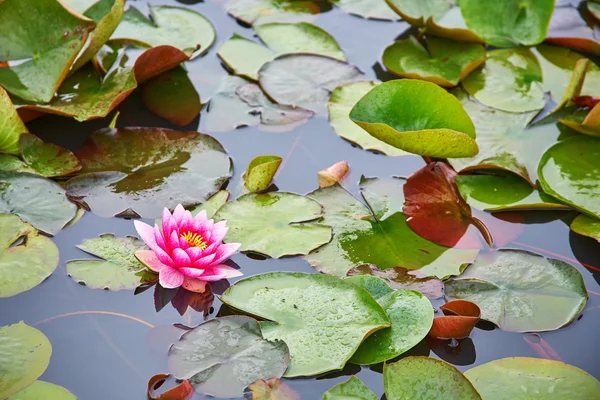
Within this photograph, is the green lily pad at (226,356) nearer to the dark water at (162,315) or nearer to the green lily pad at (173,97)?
the dark water at (162,315)

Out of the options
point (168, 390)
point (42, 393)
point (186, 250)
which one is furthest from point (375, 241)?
point (42, 393)

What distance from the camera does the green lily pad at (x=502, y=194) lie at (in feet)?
7.85

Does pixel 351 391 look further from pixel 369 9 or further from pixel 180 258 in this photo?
pixel 369 9

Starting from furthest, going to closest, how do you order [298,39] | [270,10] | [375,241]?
1. [270,10]
2. [298,39]
3. [375,241]

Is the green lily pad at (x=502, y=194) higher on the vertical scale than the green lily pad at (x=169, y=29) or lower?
lower

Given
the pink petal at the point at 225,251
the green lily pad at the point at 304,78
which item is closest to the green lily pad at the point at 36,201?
the pink petal at the point at 225,251

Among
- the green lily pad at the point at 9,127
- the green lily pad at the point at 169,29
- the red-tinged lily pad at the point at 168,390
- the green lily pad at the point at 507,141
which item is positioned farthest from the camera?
the green lily pad at the point at 169,29

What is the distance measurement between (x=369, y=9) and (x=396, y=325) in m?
2.03

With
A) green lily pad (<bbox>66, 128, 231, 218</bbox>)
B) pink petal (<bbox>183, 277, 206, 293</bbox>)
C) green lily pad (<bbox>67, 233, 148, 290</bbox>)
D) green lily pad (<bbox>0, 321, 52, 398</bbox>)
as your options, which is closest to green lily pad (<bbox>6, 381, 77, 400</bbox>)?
green lily pad (<bbox>0, 321, 52, 398</bbox>)

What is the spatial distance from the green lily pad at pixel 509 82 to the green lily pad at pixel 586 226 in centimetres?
64

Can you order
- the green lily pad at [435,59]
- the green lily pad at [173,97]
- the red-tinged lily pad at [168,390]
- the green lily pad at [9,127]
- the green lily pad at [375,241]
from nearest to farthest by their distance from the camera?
1. the red-tinged lily pad at [168,390]
2. the green lily pad at [375,241]
3. the green lily pad at [9,127]
4. the green lily pad at [173,97]
5. the green lily pad at [435,59]

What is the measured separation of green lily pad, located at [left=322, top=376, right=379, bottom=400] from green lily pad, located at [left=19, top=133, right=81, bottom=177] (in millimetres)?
1303

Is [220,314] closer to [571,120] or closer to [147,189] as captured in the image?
[147,189]

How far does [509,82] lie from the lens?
2959mm
